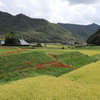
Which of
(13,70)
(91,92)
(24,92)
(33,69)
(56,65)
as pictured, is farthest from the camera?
(56,65)

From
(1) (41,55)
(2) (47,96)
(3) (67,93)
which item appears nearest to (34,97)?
(2) (47,96)

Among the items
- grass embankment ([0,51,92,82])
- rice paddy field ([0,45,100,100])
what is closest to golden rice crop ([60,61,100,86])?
rice paddy field ([0,45,100,100])

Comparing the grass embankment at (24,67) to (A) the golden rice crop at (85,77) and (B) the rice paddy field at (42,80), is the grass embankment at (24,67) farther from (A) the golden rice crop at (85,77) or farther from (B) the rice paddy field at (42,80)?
(A) the golden rice crop at (85,77)

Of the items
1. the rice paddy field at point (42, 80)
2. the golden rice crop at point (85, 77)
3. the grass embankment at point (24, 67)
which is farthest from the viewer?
the grass embankment at point (24, 67)

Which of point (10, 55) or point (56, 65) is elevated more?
point (10, 55)

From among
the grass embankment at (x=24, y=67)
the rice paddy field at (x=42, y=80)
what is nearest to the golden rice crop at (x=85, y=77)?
the rice paddy field at (x=42, y=80)

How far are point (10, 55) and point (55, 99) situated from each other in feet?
71.8

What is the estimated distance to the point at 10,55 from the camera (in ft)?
99.7

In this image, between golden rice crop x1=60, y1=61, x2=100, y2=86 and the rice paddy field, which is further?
golden rice crop x1=60, y1=61, x2=100, y2=86

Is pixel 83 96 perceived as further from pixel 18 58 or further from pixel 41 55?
pixel 41 55

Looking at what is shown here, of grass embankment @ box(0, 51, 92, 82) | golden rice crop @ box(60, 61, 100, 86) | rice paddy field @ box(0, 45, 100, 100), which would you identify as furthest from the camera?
grass embankment @ box(0, 51, 92, 82)

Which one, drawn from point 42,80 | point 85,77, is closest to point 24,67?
point 42,80

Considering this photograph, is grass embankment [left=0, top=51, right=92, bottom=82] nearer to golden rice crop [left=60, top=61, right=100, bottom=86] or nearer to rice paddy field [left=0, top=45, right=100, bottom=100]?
rice paddy field [left=0, top=45, right=100, bottom=100]

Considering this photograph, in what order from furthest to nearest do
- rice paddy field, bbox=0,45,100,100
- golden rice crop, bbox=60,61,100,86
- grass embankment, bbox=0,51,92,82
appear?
grass embankment, bbox=0,51,92,82 → golden rice crop, bbox=60,61,100,86 → rice paddy field, bbox=0,45,100,100
